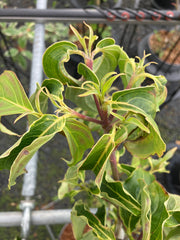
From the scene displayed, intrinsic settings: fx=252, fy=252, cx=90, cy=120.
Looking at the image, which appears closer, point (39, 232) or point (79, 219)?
point (79, 219)

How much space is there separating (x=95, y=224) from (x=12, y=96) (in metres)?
0.32

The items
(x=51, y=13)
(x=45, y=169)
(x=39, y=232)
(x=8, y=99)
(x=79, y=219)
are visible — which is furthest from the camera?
(x=45, y=169)

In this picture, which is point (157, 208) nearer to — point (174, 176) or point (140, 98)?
point (140, 98)

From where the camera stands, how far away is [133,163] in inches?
29.1

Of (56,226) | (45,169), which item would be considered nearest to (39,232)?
(56,226)

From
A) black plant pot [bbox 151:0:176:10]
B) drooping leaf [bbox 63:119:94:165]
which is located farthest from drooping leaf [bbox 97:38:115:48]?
black plant pot [bbox 151:0:176:10]

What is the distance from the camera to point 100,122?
0.44 m

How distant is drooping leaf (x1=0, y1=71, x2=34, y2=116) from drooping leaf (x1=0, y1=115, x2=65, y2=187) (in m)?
0.04

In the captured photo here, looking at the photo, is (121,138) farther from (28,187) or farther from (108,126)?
(28,187)

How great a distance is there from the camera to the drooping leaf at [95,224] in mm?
483

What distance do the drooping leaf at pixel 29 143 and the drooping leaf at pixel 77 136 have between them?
0.05 m

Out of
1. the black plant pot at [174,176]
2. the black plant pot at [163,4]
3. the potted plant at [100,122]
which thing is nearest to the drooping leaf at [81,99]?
the potted plant at [100,122]

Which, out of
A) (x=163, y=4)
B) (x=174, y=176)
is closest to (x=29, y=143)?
(x=174, y=176)

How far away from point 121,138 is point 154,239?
19 cm
